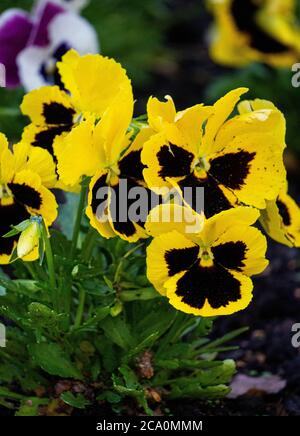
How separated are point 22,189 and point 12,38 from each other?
1.28 metres

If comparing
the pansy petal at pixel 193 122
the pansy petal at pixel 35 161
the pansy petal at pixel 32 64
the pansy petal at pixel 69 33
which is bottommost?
the pansy petal at pixel 35 161

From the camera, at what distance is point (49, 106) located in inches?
74.5

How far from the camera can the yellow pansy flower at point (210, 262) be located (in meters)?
1.67

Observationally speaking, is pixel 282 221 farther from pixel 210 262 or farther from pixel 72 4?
pixel 72 4

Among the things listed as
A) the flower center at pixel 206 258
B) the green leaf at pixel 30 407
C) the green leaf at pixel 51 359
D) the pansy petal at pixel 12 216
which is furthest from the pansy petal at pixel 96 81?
the green leaf at pixel 30 407

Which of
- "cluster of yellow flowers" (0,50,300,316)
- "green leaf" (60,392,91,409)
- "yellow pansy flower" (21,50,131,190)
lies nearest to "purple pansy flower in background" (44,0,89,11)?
"yellow pansy flower" (21,50,131,190)

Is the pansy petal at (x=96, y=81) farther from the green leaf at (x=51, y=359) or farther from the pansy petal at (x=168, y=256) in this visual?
the green leaf at (x=51, y=359)

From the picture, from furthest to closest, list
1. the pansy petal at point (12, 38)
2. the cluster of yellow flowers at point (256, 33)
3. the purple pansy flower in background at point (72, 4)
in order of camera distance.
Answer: the cluster of yellow flowers at point (256, 33) → the purple pansy flower in background at point (72, 4) → the pansy petal at point (12, 38)

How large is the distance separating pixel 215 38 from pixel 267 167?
8.30 ft

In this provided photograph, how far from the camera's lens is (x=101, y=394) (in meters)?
1.94

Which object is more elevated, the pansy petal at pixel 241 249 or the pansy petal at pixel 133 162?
the pansy petal at pixel 133 162

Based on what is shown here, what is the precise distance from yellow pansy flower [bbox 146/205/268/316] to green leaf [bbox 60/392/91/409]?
1.02ft

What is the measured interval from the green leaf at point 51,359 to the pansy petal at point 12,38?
49.1 inches

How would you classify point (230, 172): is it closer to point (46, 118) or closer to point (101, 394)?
point (46, 118)
